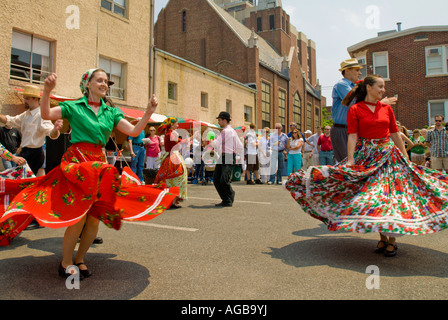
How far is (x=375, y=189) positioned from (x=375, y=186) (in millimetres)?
45

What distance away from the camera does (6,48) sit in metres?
12.5

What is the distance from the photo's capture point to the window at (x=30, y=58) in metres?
13.0

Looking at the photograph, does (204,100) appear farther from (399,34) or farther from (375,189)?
(375,189)

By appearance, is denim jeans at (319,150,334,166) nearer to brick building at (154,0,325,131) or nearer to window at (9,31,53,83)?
window at (9,31,53,83)

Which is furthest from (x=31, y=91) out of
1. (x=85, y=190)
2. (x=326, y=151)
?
(x=326, y=151)

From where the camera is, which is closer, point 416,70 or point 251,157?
point 251,157

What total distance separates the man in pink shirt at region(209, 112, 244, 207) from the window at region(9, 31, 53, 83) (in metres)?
9.43

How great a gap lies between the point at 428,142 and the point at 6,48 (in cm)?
1497

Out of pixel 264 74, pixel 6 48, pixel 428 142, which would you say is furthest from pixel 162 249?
pixel 264 74

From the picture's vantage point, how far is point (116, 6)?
17.6 m

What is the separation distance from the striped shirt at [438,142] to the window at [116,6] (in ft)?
50.3

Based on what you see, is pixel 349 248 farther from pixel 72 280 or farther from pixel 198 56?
pixel 198 56

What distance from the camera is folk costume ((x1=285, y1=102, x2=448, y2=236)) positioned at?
3367 millimetres
